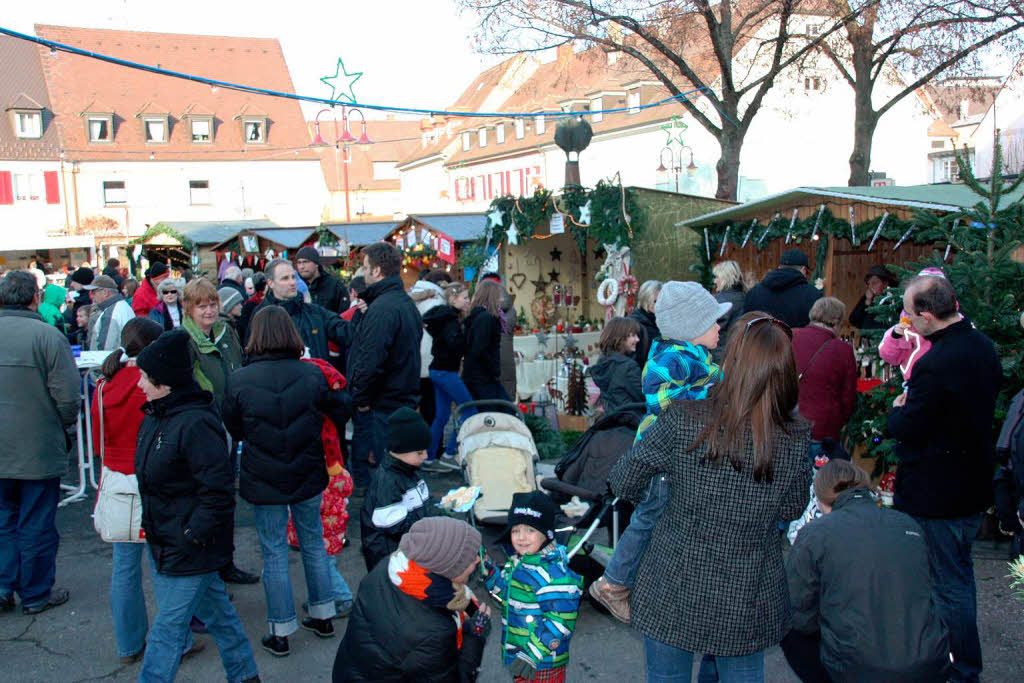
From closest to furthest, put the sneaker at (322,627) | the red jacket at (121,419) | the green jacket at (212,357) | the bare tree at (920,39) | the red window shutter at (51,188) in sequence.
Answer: the red jacket at (121,419) < the sneaker at (322,627) < the green jacket at (212,357) < the bare tree at (920,39) < the red window shutter at (51,188)

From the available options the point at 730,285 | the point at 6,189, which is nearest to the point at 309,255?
the point at 730,285

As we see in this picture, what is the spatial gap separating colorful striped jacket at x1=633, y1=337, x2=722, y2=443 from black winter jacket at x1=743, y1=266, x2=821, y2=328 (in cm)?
412

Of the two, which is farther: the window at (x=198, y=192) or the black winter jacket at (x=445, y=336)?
the window at (x=198, y=192)

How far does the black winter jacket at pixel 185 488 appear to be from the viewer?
3285 millimetres

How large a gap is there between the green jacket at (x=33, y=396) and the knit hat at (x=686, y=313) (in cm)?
348

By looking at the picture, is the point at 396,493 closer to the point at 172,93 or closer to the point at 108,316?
the point at 108,316

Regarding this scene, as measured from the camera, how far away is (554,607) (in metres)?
3.14

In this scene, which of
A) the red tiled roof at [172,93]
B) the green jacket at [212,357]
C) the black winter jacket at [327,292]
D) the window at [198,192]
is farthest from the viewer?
the window at [198,192]

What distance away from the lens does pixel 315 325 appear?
6.10 m

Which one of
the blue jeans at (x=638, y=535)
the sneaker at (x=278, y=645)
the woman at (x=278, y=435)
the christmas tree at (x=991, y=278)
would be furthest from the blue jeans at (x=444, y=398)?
the blue jeans at (x=638, y=535)

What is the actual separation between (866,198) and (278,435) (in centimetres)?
629

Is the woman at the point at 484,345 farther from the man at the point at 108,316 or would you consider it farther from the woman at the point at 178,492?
the woman at the point at 178,492

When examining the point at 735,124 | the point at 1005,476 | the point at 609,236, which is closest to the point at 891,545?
the point at 1005,476

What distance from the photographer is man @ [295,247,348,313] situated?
7.32m
